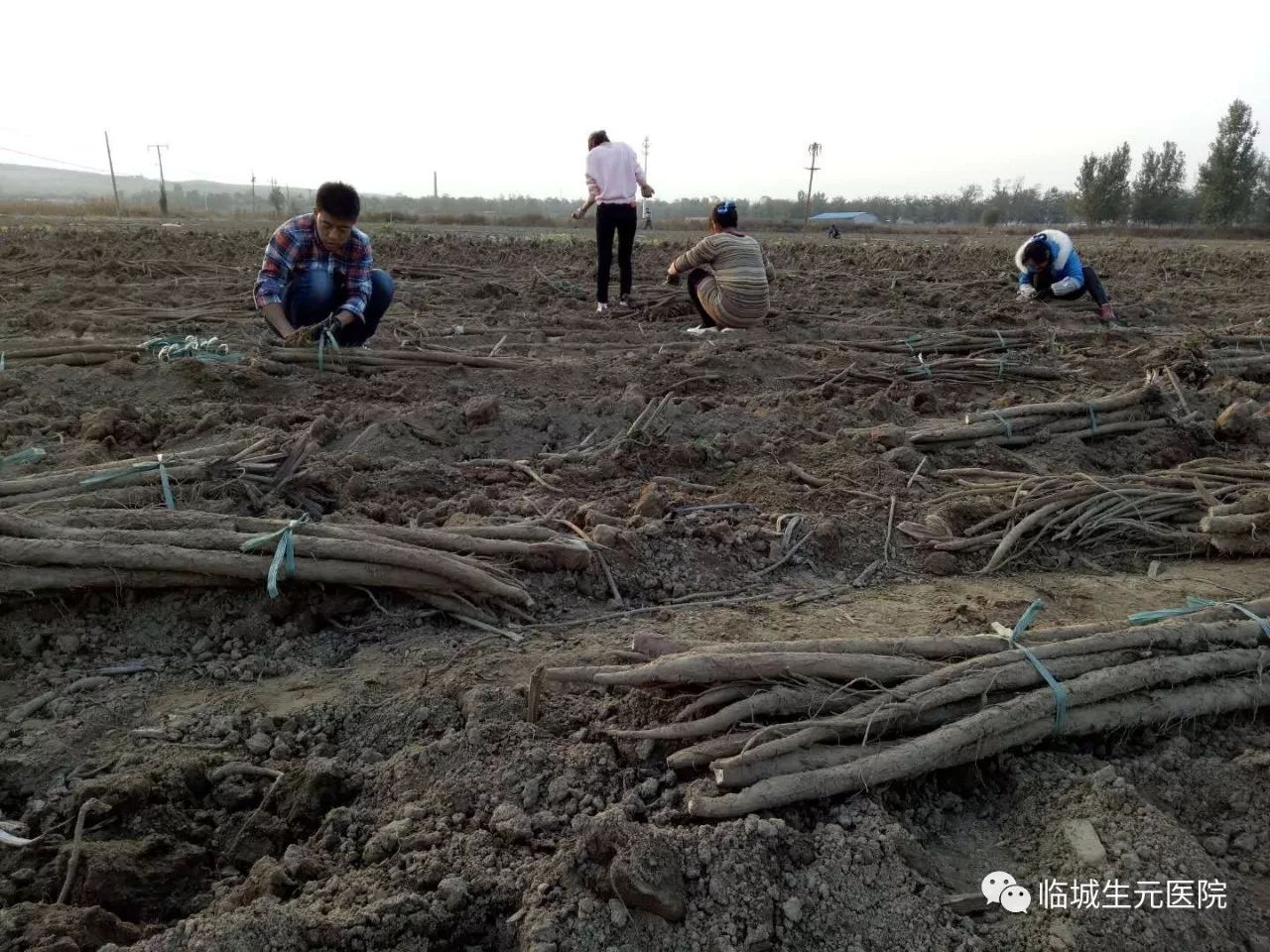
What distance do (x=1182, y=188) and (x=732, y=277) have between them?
2474 inches

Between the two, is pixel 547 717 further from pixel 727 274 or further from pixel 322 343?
pixel 727 274

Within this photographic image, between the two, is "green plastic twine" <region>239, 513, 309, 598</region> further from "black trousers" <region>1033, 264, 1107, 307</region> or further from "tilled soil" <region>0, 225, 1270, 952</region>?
"black trousers" <region>1033, 264, 1107, 307</region>

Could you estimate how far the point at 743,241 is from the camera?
23.2 ft

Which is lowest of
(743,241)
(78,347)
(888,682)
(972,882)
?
(972,882)

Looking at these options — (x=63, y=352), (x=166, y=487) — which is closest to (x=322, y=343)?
(x=63, y=352)

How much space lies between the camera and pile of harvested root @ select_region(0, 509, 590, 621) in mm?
2754

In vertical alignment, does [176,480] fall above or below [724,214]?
below

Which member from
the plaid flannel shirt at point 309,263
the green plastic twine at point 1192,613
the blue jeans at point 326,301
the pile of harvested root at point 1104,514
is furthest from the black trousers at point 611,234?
the green plastic twine at point 1192,613

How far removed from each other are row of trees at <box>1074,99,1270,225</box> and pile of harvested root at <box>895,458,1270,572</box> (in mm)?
55924

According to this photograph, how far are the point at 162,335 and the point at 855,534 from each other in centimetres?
562

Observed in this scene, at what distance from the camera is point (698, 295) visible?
307 inches

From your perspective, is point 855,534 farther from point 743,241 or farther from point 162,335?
point 162,335

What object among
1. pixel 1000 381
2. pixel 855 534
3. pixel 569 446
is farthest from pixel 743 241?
pixel 855 534

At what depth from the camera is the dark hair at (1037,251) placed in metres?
8.94
